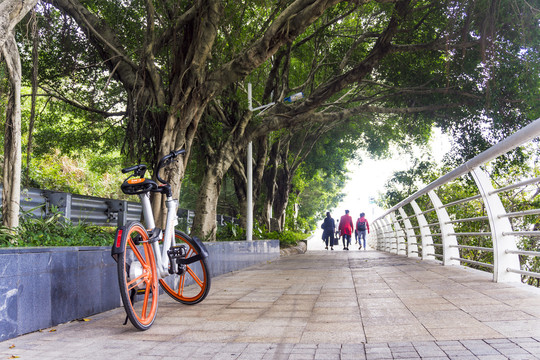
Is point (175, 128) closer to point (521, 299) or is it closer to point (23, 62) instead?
point (23, 62)

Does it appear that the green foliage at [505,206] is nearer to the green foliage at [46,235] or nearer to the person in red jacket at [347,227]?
the person in red jacket at [347,227]

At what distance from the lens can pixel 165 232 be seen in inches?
188

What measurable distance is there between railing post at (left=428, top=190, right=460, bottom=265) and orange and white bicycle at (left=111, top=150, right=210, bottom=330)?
4.04 meters

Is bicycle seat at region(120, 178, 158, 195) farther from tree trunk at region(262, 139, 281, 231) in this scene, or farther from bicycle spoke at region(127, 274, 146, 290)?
tree trunk at region(262, 139, 281, 231)

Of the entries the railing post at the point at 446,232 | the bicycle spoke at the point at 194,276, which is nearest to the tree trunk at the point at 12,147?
the bicycle spoke at the point at 194,276

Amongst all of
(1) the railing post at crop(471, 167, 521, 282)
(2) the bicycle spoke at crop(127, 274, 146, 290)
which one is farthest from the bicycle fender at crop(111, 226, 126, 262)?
(1) the railing post at crop(471, 167, 521, 282)

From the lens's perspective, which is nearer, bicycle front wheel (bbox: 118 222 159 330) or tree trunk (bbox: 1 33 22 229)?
bicycle front wheel (bbox: 118 222 159 330)

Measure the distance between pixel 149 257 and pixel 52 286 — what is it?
0.77m

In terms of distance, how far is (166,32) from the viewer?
10.3m

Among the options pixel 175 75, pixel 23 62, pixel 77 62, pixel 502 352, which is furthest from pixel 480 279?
pixel 23 62

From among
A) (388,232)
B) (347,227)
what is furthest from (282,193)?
(388,232)

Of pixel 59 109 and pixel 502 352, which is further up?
pixel 59 109

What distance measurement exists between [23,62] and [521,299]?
11.5m

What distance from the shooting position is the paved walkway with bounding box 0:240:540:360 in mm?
3105
